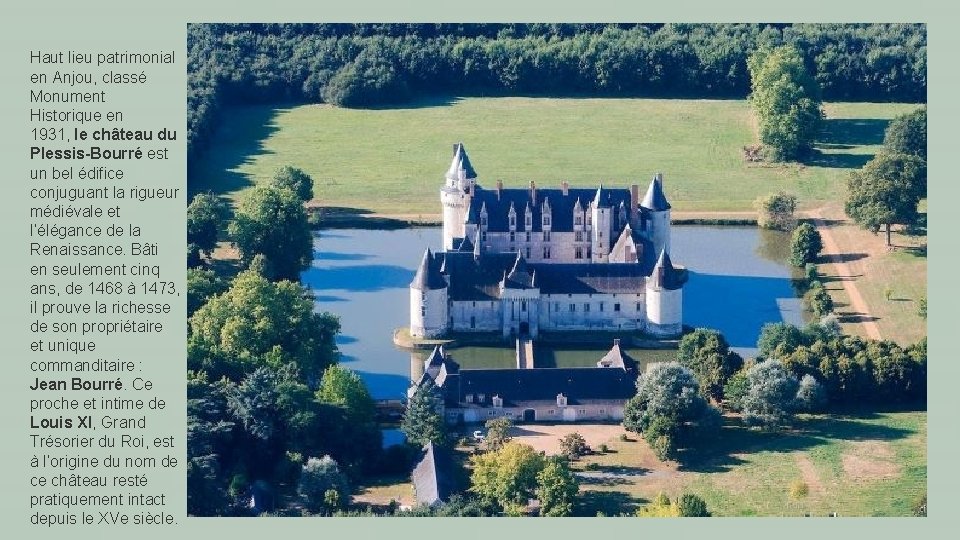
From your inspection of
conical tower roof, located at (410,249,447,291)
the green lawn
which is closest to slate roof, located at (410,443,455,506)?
conical tower roof, located at (410,249,447,291)

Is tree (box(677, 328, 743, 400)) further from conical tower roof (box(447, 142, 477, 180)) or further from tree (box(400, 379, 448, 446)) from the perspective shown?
conical tower roof (box(447, 142, 477, 180))

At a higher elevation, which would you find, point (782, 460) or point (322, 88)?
point (322, 88)

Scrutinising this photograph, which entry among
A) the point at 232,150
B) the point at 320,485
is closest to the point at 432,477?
the point at 320,485

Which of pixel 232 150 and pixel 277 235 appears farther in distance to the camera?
pixel 232 150

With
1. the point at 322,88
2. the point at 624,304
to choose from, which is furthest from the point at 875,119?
the point at 624,304

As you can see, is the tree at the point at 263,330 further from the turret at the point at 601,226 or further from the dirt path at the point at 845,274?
the dirt path at the point at 845,274

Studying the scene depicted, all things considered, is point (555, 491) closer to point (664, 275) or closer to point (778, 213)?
point (664, 275)
